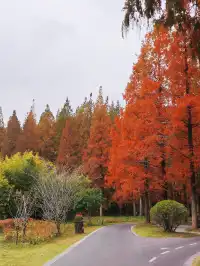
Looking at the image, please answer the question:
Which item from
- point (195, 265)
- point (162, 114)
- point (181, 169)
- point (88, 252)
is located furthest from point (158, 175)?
point (195, 265)

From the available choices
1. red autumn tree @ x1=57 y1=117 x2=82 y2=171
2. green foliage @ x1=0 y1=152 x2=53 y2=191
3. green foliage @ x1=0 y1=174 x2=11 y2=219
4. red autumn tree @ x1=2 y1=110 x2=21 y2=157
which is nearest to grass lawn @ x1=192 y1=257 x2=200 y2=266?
green foliage @ x1=0 y1=174 x2=11 y2=219

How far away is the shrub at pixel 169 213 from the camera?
63.4 ft

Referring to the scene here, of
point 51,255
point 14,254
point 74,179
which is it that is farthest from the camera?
point 74,179

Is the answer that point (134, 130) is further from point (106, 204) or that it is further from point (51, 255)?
point (106, 204)

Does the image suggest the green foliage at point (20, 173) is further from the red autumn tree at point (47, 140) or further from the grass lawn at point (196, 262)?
the red autumn tree at point (47, 140)

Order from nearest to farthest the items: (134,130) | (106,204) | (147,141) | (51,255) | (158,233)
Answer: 1. (51,255)
2. (158,233)
3. (147,141)
4. (134,130)
5. (106,204)

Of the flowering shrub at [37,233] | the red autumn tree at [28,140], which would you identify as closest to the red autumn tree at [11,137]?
the red autumn tree at [28,140]

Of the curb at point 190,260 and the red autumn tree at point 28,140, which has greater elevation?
the red autumn tree at point 28,140

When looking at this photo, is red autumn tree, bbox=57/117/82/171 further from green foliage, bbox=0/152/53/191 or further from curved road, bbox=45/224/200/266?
curved road, bbox=45/224/200/266

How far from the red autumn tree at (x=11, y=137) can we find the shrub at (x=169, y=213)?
127 feet

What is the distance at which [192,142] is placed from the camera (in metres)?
21.0

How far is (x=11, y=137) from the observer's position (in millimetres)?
58250

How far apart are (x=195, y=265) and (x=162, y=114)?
1324cm

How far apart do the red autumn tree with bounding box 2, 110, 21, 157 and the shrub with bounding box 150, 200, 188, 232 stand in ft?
127
